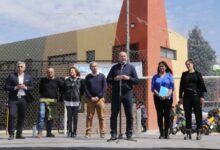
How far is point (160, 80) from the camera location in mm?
10172

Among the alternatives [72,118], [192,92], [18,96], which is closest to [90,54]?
[72,118]

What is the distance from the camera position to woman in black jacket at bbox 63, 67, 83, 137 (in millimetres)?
10703

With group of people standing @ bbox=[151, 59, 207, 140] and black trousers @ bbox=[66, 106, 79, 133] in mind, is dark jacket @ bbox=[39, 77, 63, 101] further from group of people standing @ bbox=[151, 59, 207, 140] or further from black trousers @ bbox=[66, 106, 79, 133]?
group of people standing @ bbox=[151, 59, 207, 140]

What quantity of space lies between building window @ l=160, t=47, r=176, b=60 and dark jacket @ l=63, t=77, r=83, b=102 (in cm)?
1048

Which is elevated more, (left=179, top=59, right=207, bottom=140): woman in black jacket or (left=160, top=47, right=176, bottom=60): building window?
(left=160, top=47, right=176, bottom=60): building window

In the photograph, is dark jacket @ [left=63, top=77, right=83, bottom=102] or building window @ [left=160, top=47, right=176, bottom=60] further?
building window @ [left=160, top=47, right=176, bottom=60]

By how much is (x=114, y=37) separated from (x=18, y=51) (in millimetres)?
7657

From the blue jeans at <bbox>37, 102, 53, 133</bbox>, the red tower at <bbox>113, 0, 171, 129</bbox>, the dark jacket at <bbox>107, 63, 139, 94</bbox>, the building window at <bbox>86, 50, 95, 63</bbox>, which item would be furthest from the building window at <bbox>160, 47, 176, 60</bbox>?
the dark jacket at <bbox>107, 63, 139, 94</bbox>

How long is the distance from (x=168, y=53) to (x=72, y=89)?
38.2 ft

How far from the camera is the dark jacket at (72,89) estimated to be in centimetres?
1083

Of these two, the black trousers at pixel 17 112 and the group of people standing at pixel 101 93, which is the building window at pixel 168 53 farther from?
the black trousers at pixel 17 112

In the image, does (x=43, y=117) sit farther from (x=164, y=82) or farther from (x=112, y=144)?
(x=112, y=144)

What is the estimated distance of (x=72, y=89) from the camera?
35.7ft

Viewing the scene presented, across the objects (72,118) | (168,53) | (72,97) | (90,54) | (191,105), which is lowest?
(72,118)
